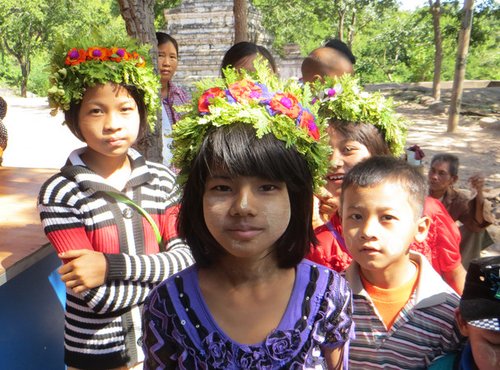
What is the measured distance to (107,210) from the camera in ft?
6.48

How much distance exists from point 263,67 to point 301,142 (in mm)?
297

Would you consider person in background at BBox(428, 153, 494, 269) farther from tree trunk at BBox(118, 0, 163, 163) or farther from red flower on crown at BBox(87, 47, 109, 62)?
red flower on crown at BBox(87, 47, 109, 62)

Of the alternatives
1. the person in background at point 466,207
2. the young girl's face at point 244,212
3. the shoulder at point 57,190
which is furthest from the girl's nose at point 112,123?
the person in background at point 466,207

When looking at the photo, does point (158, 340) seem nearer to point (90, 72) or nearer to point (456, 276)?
point (90, 72)

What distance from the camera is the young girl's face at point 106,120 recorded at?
2.01 m

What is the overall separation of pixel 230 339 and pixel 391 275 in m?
0.77

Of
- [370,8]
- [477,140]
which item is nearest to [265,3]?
[370,8]

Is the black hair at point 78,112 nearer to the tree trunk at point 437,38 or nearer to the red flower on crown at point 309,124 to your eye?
the red flower on crown at point 309,124

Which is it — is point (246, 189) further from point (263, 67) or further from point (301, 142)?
point (263, 67)

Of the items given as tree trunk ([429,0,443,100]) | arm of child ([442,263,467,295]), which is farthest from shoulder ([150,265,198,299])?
tree trunk ([429,0,443,100])

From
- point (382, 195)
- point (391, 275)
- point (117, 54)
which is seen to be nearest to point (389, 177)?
point (382, 195)

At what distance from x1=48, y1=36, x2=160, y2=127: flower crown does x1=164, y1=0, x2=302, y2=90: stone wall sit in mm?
10245

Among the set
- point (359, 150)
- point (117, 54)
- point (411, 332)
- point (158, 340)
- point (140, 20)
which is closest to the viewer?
point (158, 340)

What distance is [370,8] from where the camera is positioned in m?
31.3
